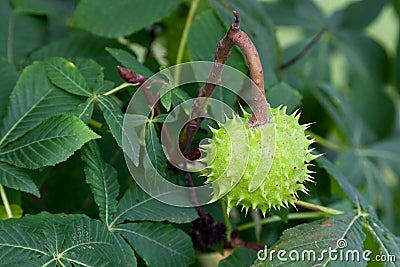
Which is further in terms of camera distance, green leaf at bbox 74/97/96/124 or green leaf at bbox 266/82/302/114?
green leaf at bbox 266/82/302/114

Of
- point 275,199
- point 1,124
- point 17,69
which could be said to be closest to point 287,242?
point 275,199

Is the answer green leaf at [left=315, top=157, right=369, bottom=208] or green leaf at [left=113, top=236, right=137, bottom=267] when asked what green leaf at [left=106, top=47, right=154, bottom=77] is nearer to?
green leaf at [left=113, top=236, right=137, bottom=267]

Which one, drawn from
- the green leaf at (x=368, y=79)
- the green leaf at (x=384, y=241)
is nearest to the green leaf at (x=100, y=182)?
the green leaf at (x=384, y=241)

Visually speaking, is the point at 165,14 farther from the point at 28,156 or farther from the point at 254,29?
the point at 28,156

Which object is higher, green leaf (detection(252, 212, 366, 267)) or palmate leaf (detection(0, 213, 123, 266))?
palmate leaf (detection(0, 213, 123, 266))

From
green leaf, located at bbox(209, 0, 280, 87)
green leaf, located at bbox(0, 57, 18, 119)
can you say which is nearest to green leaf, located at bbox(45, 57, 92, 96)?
green leaf, located at bbox(0, 57, 18, 119)

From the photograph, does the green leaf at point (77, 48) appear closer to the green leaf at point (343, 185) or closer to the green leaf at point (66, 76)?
the green leaf at point (66, 76)
